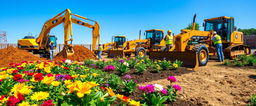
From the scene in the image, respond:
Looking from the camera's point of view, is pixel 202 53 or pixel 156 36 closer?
pixel 202 53

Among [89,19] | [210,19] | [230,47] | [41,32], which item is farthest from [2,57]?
[230,47]

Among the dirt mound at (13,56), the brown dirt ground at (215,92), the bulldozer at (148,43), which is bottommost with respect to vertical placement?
the brown dirt ground at (215,92)

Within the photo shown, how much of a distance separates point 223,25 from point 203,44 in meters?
2.56

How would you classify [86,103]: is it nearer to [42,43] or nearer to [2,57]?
[2,57]

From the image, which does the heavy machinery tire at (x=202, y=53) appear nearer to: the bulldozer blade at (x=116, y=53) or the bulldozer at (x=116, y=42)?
the bulldozer blade at (x=116, y=53)

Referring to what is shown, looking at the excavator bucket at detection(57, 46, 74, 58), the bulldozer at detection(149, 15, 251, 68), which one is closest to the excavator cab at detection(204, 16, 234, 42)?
the bulldozer at detection(149, 15, 251, 68)

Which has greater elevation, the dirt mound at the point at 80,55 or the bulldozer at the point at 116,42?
the bulldozer at the point at 116,42

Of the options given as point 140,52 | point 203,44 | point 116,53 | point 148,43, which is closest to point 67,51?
point 116,53

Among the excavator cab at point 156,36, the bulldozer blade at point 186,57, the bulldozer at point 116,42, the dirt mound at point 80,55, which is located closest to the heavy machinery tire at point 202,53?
the bulldozer blade at point 186,57

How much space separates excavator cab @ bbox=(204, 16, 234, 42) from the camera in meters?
10.3

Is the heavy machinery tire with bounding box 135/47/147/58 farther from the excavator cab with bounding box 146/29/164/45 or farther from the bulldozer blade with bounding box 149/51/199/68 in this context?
the bulldozer blade with bounding box 149/51/199/68

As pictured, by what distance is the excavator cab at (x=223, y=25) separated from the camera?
1033 centimetres

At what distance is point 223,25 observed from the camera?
10.5m

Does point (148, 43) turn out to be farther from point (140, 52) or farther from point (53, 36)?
point (53, 36)
